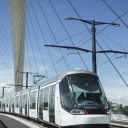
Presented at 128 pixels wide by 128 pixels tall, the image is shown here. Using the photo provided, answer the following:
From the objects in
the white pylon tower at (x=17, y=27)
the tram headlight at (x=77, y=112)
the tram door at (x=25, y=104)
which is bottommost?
the tram headlight at (x=77, y=112)

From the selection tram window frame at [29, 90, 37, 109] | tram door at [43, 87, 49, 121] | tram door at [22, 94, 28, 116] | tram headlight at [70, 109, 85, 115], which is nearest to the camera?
tram headlight at [70, 109, 85, 115]

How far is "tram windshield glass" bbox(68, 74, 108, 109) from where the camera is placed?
1972 centimetres

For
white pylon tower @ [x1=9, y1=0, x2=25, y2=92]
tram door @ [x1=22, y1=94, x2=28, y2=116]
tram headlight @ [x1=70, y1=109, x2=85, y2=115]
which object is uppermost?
white pylon tower @ [x1=9, y1=0, x2=25, y2=92]

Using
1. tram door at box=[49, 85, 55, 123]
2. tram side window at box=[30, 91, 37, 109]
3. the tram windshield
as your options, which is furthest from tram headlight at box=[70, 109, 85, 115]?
tram side window at box=[30, 91, 37, 109]

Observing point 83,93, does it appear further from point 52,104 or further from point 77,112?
point 52,104

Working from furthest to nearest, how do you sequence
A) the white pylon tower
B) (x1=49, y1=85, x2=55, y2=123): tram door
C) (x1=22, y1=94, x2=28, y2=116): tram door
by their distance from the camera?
1. the white pylon tower
2. (x1=22, y1=94, x2=28, y2=116): tram door
3. (x1=49, y1=85, x2=55, y2=123): tram door

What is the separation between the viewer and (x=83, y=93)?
19906mm

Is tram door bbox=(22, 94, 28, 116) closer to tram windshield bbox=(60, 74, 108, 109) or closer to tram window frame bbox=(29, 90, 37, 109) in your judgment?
tram window frame bbox=(29, 90, 37, 109)

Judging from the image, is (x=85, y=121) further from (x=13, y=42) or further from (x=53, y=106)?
(x=13, y=42)

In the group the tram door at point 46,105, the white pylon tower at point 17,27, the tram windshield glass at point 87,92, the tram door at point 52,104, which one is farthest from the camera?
the white pylon tower at point 17,27

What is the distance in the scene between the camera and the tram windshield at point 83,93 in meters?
19.7

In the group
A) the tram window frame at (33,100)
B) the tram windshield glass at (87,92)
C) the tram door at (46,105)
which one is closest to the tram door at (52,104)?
the tram door at (46,105)

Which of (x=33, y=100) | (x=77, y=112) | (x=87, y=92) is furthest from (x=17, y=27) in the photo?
(x=77, y=112)

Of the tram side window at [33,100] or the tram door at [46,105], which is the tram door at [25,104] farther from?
the tram door at [46,105]
